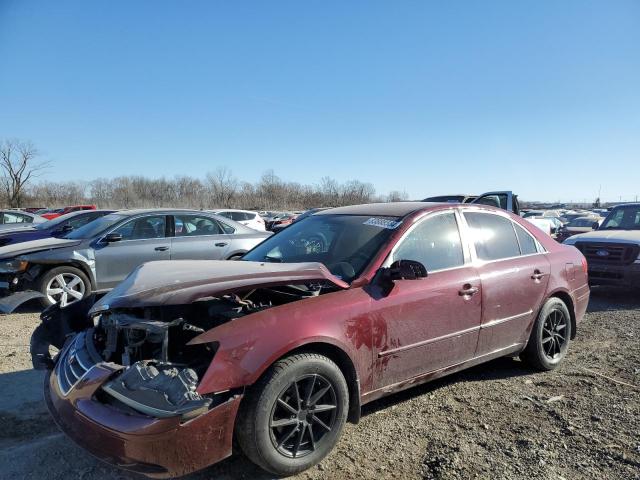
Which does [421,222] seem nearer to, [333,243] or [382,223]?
[382,223]

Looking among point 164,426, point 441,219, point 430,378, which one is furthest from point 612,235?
point 164,426

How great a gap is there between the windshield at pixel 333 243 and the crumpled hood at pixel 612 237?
624cm

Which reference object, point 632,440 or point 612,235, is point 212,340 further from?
point 612,235

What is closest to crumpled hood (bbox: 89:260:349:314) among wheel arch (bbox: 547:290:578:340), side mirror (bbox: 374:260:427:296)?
side mirror (bbox: 374:260:427:296)

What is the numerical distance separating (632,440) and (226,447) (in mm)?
2762

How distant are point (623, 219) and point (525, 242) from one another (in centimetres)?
664

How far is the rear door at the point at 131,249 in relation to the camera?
7.23 metres

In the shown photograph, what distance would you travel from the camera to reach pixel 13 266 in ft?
21.5

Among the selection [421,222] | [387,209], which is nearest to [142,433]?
[421,222]

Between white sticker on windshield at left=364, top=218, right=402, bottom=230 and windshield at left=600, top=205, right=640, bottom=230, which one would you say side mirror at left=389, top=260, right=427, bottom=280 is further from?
windshield at left=600, top=205, right=640, bottom=230

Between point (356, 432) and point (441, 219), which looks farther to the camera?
point (441, 219)

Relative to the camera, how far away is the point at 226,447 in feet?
8.18

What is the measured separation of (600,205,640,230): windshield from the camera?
30.6ft

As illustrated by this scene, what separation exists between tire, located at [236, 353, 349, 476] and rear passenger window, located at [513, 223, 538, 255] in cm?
255
